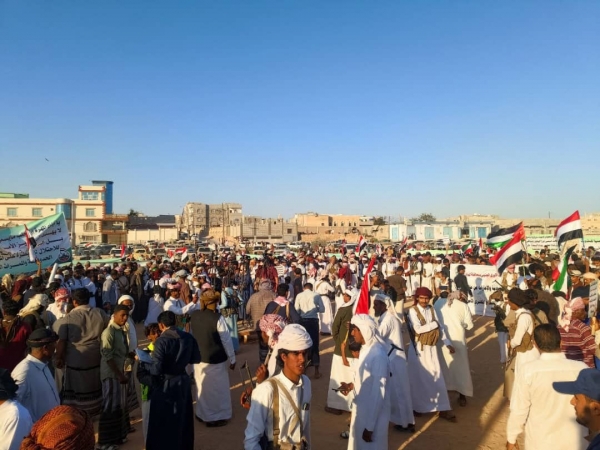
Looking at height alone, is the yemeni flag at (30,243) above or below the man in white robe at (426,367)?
above

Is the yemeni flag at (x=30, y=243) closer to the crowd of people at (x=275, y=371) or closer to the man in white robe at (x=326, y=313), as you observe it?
the crowd of people at (x=275, y=371)

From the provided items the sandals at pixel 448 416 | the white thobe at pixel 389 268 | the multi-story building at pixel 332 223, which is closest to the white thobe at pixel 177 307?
the sandals at pixel 448 416

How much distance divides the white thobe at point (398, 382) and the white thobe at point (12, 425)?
3.82 meters

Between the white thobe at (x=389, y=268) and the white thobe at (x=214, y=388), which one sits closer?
the white thobe at (x=214, y=388)

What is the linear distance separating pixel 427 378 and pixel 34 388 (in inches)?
177

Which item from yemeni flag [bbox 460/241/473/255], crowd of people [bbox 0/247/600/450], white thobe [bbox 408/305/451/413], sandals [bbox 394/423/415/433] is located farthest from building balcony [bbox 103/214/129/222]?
sandals [bbox 394/423/415/433]

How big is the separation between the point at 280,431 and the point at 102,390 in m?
3.13

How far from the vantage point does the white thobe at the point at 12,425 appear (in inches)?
91.4

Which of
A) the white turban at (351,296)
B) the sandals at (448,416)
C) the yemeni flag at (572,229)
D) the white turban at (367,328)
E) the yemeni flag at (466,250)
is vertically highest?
the yemeni flag at (572,229)

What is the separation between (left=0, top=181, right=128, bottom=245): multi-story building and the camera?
171 feet

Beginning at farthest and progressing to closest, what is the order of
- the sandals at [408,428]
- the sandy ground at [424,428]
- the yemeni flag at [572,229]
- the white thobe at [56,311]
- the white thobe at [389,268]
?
1. the white thobe at [389,268]
2. the yemeni flag at [572,229]
3. the white thobe at [56,311]
4. the sandals at [408,428]
5. the sandy ground at [424,428]

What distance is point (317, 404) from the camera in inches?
248

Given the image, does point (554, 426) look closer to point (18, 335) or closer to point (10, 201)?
point (18, 335)

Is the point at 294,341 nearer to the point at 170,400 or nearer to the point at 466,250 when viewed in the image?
the point at 170,400
